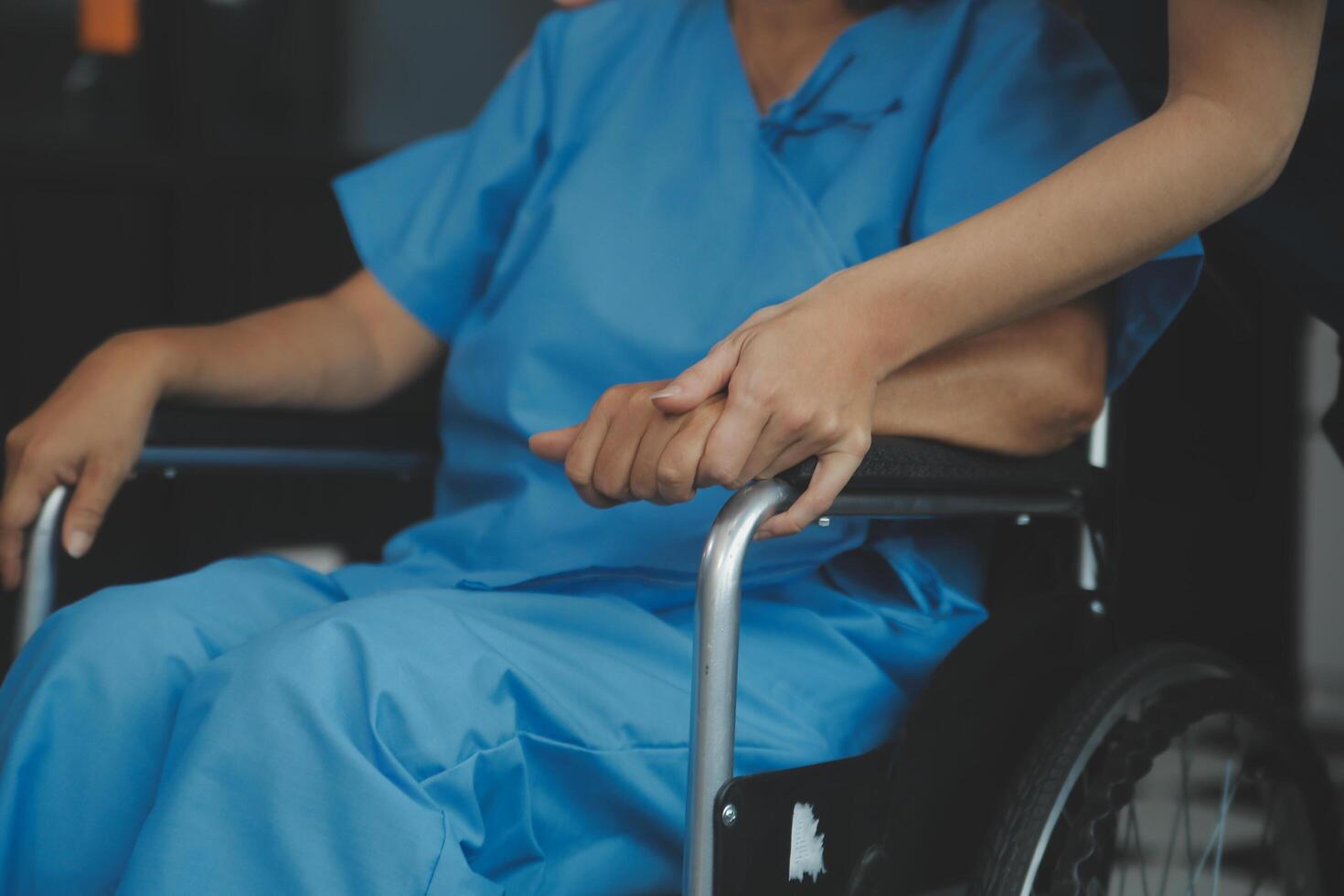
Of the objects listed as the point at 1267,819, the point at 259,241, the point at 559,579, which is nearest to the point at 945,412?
the point at 559,579

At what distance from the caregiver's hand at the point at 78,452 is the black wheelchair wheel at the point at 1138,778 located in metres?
0.63

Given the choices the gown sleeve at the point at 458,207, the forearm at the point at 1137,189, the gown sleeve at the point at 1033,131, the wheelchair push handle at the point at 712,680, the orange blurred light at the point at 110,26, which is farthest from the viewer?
the orange blurred light at the point at 110,26

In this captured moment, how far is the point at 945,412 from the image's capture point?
30.4 inches

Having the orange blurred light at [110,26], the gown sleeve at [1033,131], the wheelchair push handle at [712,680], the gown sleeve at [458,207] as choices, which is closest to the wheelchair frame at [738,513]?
the wheelchair push handle at [712,680]

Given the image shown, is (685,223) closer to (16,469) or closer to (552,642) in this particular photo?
(552,642)

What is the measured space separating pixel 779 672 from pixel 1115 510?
322 millimetres

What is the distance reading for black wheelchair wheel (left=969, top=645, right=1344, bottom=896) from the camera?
76 centimetres

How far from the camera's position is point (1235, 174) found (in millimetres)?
749

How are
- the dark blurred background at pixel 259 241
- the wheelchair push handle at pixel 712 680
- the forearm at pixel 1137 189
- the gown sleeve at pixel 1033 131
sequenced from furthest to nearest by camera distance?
the dark blurred background at pixel 259 241, the gown sleeve at pixel 1033 131, the forearm at pixel 1137 189, the wheelchair push handle at pixel 712 680

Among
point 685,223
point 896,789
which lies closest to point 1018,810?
point 896,789

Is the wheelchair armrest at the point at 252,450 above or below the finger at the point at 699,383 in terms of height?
below

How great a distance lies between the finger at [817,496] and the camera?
0.66 metres

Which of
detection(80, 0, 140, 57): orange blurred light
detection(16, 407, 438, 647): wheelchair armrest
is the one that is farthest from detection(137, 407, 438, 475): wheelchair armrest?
detection(80, 0, 140, 57): orange blurred light

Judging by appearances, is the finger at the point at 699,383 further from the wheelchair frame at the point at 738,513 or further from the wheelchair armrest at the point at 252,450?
the wheelchair armrest at the point at 252,450
